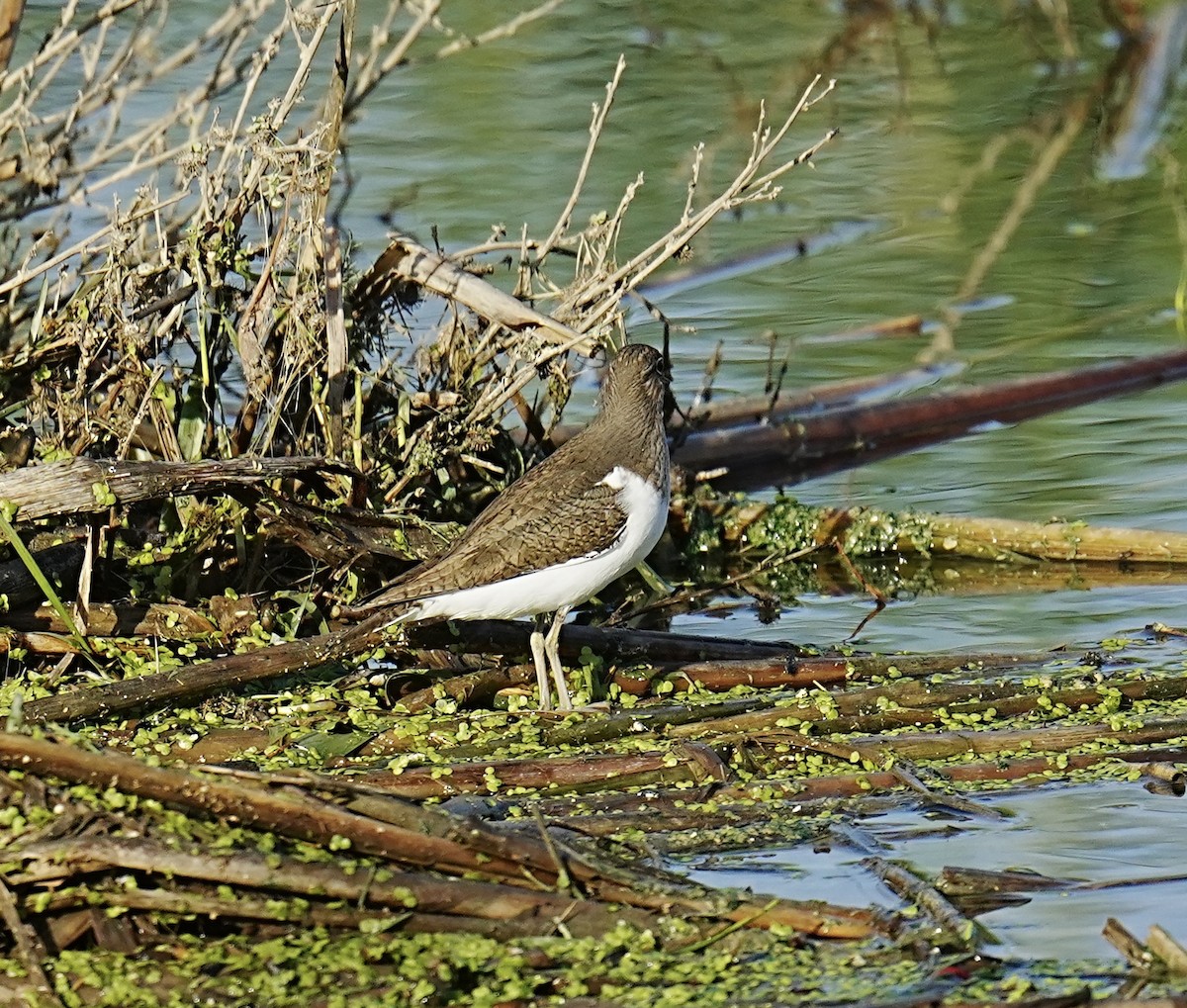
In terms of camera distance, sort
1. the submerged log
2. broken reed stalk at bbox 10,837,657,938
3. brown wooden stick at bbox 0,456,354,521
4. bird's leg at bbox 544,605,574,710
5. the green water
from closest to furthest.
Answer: broken reed stalk at bbox 10,837,657,938, brown wooden stick at bbox 0,456,354,521, bird's leg at bbox 544,605,574,710, the green water, the submerged log

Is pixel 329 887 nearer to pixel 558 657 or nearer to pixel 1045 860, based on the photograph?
pixel 1045 860

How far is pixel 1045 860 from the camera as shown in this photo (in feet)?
15.4

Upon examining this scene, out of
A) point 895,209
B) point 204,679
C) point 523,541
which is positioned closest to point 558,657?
point 523,541

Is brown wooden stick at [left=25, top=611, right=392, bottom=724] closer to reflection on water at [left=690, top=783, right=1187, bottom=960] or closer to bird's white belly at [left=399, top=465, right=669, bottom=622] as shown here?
bird's white belly at [left=399, top=465, right=669, bottom=622]

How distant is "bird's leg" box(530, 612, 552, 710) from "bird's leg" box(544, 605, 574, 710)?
22mm

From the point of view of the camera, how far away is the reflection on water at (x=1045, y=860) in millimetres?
4309

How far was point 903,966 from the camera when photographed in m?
4.05

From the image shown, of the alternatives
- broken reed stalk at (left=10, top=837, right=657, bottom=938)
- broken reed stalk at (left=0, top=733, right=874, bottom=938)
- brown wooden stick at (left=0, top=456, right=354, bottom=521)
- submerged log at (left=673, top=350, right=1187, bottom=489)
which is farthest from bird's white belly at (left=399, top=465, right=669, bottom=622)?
submerged log at (left=673, top=350, right=1187, bottom=489)

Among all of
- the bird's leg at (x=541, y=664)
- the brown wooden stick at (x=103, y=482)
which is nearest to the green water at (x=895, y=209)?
the bird's leg at (x=541, y=664)

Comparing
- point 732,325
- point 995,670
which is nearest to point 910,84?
point 732,325

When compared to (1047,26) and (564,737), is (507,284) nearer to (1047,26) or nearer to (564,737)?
(564,737)

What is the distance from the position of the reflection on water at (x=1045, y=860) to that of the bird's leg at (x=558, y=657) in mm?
1265

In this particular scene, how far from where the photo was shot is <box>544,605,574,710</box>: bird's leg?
5.93 metres

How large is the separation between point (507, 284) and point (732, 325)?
1.21 m
